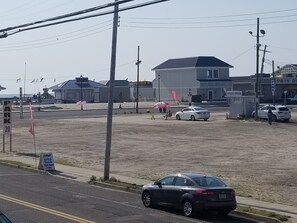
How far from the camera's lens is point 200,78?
126625 millimetres

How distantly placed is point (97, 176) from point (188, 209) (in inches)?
447

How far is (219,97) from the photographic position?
423 ft

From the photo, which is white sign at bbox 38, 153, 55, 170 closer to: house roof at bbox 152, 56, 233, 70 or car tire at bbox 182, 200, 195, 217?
car tire at bbox 182, 200, 195, 217

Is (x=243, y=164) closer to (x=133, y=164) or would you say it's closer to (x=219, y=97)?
(x=133, y=164)

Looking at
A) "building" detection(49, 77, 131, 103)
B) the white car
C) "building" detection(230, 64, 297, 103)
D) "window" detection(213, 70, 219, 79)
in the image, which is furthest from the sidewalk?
"building" detection(49, 77, 131, 103)

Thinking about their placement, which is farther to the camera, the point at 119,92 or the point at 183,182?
the point at 119,92

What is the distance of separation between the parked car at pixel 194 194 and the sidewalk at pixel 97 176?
1.80 m

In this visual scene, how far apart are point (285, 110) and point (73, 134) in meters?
20.3

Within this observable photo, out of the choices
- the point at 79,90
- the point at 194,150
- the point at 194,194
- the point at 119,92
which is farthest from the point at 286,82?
the point at 194,194

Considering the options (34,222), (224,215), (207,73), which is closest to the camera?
(34,222)

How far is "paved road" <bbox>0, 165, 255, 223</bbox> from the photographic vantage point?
61.2ft

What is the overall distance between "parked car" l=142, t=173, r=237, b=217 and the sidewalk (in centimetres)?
180

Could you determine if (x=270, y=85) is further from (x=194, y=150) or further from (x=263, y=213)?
(x=263, y=213)

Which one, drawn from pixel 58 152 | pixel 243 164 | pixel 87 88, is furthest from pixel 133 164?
pixel 87 88
